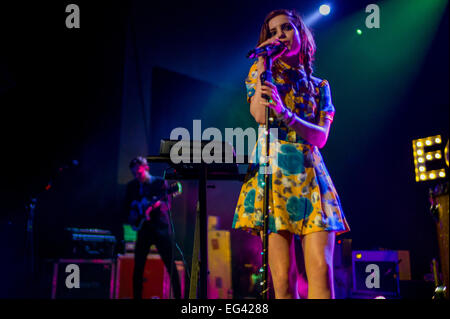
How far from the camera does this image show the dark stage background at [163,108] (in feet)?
15.3

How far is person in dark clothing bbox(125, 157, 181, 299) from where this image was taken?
4.54 metres

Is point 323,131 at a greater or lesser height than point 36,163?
lesser

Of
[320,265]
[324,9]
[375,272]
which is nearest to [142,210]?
[375,272]

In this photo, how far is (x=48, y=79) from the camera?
5.33 m

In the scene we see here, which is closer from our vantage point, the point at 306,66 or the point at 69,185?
the point at 306,66

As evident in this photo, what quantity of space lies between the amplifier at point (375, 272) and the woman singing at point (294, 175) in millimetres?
3002

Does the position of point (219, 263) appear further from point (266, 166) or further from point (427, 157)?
point (266, 166)

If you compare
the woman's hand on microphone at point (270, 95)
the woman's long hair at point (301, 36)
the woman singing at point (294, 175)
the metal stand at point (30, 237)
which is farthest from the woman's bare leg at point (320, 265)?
the metal stand at point (30, 237)

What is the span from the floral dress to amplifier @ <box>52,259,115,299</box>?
3.79m

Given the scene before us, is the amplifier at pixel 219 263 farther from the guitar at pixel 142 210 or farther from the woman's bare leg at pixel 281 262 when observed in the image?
the woman's bare leg at pixel 281 262
